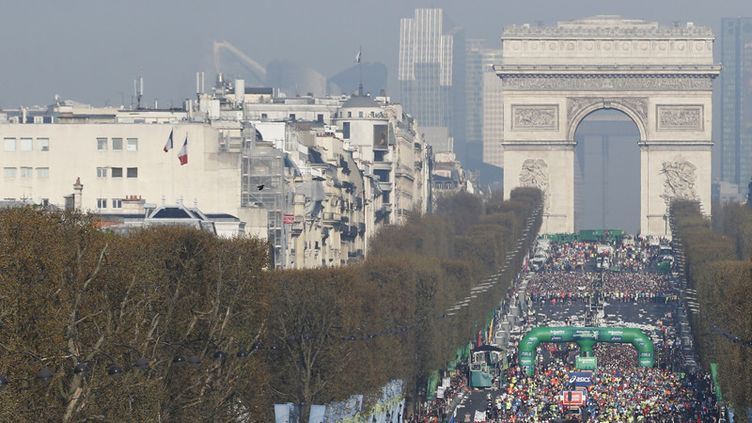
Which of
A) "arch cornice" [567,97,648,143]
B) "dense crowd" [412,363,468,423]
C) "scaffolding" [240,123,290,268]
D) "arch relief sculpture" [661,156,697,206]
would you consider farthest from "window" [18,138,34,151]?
"arch relief sculpture" [661,156,697,206]

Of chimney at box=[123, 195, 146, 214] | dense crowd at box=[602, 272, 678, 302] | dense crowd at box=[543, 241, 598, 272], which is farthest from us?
dense crowd at box=[543, 241, 598, 272]

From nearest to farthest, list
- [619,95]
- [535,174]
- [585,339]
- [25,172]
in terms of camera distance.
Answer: [25,172], [585,339], [619,95], [535,174]

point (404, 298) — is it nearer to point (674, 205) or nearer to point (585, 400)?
point (585, 400)

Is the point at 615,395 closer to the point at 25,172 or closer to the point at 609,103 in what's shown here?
the point at 25,172

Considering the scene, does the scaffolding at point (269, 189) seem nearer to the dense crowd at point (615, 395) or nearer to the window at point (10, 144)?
the window at point (10, 144)

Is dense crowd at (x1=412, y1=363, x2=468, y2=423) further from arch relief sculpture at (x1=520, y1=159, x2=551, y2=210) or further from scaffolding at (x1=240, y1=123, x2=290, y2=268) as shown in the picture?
arch relief sculpture at (x1=520, y1=159, x2=551, y2=210)

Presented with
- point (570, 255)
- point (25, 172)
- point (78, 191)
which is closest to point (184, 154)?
point (25, 172)

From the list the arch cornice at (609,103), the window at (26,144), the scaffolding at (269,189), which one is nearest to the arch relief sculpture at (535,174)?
the arch cornice at (609,103)
